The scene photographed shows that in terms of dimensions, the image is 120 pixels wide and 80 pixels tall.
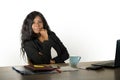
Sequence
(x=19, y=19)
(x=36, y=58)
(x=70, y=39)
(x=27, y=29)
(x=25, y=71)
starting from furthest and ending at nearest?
(x=70, y=39), (x=19, y=19), (x=27, y=29), (x=36, y=58), (x=25, y=71)

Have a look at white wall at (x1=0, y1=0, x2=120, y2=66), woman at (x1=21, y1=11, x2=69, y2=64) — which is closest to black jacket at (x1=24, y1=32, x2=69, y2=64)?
woman at (x1=21, y1=11, x2=69, y2=64)

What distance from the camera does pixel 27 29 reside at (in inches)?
120

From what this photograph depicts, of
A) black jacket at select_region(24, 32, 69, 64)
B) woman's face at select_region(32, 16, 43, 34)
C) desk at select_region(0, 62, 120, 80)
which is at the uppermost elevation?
woman's face at select_region(32, 16, 43, 34)

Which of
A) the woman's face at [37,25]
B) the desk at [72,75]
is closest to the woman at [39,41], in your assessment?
the woman's face at [37,25]

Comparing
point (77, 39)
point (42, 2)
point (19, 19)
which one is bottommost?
point (77, 39)

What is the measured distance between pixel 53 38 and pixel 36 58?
480 mm

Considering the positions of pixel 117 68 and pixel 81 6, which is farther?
pixel 81 6

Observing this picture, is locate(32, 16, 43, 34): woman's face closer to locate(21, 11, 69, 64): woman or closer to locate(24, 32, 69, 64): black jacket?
locate(21, 11, 69, 64): woman

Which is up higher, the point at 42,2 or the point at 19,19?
the point at 42,2

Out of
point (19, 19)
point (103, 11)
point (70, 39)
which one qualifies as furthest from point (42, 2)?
point (103, 11)

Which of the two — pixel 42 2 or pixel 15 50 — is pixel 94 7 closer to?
pixel 42 2

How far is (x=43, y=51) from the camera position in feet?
9.84

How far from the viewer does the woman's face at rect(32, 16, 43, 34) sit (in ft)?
9.90

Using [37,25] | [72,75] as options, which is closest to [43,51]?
[37,25]
